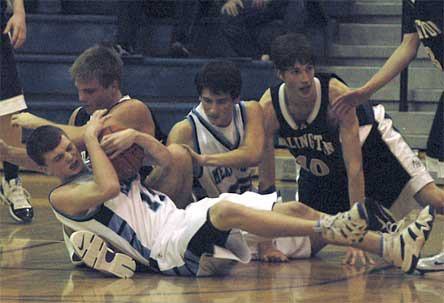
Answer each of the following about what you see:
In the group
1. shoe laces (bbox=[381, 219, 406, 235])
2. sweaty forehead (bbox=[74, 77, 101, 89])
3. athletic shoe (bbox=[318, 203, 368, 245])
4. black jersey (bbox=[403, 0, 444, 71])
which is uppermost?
black jersey (bbox=[403, 0, 444, 71])

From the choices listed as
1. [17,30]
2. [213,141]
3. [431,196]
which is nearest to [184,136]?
[213,141]

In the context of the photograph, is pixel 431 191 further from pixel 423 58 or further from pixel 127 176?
pixel 423 58

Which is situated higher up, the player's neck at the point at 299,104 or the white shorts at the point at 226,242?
the player's neck at the point at 299,104

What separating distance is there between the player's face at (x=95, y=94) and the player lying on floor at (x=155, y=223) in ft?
0.67

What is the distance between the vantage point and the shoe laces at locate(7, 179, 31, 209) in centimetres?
588

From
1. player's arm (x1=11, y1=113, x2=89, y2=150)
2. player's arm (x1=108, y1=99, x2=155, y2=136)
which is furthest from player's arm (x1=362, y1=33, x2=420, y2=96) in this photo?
player's arm (x1=11, y1=113, x2=89, y2=150)

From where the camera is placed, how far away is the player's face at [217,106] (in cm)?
485

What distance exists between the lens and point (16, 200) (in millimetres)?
5895

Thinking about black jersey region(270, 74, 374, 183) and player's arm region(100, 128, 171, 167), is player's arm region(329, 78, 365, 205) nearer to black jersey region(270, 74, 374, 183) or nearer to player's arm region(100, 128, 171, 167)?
black jersey region(270, 74, 374, 183)

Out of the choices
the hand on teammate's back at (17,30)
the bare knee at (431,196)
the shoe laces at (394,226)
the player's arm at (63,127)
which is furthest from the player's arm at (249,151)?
the hand on teammate's back at (17,30)

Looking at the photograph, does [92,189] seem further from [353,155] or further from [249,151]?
[353,155]

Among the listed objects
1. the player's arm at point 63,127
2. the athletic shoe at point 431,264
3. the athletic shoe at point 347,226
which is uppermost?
the player's arm at point 63,127

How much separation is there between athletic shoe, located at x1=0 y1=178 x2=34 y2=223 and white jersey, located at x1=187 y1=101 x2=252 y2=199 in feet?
3.80

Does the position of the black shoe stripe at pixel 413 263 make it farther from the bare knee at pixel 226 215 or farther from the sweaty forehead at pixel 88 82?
the sweaty forehead at pixel 88 82
